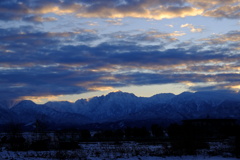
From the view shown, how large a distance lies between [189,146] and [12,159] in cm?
1948

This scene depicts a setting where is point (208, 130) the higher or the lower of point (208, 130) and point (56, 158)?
the lower

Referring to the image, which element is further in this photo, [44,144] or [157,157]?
[44,144]

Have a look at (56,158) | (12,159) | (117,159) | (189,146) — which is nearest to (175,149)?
(189,146)

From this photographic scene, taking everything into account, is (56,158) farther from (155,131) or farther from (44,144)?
(155,131)

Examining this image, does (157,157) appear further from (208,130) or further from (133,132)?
(208,130)

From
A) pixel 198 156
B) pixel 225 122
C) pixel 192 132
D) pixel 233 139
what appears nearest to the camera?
pixel 198 156

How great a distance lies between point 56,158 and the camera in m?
31.2

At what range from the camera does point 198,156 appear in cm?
3438

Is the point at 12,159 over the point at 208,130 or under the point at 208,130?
over

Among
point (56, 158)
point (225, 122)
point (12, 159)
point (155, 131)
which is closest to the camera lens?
point (12, 159)

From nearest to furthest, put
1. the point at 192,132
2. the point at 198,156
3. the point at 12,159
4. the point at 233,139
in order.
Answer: the point at 12,159
the point at 198,156
the point at 233,139
the point at 192,132

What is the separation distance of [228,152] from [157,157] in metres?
9.89

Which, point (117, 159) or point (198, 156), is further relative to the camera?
point (198, 156)

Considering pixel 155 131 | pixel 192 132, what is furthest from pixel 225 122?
pixel 192 132
